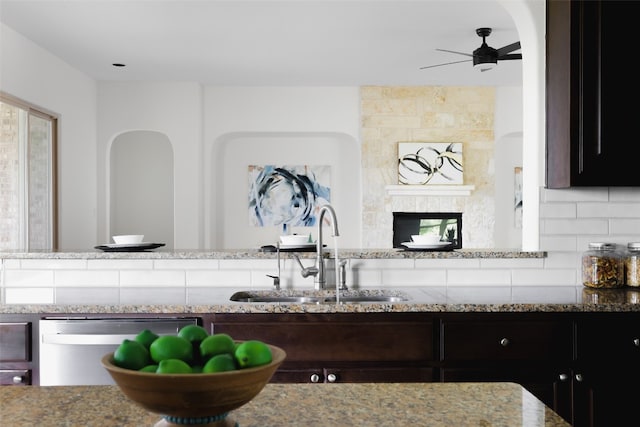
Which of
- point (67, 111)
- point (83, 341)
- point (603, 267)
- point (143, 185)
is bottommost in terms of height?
point (83, 341)

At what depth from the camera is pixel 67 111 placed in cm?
617

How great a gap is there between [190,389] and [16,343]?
1.88 m

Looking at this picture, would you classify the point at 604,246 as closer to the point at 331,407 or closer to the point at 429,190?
the point at 331,407

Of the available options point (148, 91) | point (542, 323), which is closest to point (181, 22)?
point (148, 91)

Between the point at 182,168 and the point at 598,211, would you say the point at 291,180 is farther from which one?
the point at 598,211

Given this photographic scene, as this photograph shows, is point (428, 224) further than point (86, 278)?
Yes

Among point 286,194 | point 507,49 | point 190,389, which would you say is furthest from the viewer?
point 286,194

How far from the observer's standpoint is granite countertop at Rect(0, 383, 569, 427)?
1.16 meters

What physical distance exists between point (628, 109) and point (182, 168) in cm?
524

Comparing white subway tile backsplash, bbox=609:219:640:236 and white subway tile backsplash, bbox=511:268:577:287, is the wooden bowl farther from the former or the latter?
white subway tile backsplash, bbox=609:219:640:236

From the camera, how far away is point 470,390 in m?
1.37

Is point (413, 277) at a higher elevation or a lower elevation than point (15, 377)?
higher

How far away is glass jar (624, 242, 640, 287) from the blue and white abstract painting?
16.3ft

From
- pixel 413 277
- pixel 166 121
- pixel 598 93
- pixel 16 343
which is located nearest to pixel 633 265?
pixel 598 93
